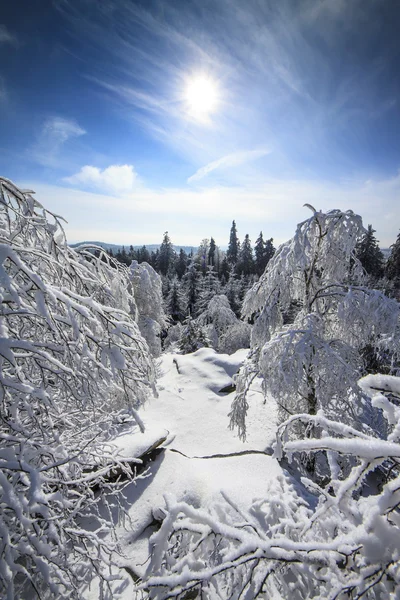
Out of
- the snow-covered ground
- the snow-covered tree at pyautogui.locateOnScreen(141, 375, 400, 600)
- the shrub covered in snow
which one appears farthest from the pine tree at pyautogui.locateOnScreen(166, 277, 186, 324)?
the snow-covered tree at pyautogui.locateOnScreen(141, 375, 400, 600)

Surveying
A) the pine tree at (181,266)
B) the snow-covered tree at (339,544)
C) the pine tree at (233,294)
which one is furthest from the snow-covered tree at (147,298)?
the pine tree at (181,266)

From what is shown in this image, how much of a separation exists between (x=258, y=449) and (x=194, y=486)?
236 cm

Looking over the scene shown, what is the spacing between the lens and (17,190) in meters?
2.26

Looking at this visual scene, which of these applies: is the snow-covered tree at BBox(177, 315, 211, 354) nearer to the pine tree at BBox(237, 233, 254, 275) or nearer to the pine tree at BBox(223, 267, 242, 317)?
the pine tree at BBox(223, 267, 242, 317)

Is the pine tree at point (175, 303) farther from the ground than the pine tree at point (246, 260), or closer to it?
closer to it

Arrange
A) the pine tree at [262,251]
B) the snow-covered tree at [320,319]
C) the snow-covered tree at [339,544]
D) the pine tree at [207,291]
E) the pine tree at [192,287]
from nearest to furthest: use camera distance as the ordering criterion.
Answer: the snow-covered tree at [339,544] < the snow-covered tree at [320,319] < the pine tree at [207,291] < the pine tree at [192,287] < the pine tree at [262,251]

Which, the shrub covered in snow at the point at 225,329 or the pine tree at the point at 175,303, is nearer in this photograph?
the shrub covered in snow at the point at 225,329

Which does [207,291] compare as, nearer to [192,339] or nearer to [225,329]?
[225,329]

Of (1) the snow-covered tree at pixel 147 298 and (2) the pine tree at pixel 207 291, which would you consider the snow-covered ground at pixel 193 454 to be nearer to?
(1) the snow-covered tree at pixel 147 298

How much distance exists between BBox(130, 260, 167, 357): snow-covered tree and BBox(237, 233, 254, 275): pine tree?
3987cm

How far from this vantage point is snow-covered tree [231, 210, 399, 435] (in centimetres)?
452

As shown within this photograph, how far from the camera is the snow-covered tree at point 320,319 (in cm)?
452

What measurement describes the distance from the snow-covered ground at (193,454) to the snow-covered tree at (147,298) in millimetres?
3195

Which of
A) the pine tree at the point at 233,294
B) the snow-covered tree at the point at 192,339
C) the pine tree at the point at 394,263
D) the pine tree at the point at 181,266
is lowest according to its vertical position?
the snow-covered tree at the point at 192,339
